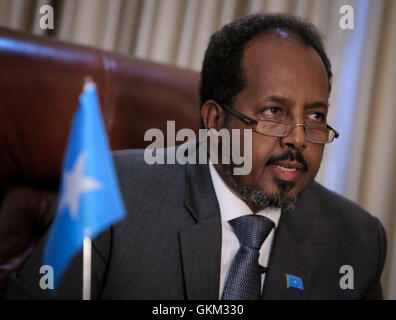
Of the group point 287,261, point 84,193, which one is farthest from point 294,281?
point 84,193

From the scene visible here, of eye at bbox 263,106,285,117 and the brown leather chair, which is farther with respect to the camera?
the brown leather chair

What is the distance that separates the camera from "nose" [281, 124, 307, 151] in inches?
44.6

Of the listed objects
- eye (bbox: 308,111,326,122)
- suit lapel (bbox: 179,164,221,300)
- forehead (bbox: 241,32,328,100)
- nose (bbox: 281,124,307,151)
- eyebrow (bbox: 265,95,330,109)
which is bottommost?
suit lapel (bbox: 179,164,221,300)

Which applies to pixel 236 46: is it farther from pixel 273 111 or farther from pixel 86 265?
pixel 86 265

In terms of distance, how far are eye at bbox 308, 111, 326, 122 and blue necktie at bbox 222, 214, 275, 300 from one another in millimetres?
278

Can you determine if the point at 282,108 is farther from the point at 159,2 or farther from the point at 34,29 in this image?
the point at 34,29

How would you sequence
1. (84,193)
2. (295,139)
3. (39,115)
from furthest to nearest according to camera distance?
(39,115), (295,139), (84,193)

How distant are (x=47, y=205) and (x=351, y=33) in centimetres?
126

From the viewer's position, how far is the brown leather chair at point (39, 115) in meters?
1.33

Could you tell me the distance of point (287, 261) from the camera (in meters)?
1.26

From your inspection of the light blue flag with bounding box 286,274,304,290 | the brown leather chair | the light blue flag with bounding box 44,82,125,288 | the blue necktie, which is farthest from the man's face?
the light blue flag with bounding box 44,82,125,288

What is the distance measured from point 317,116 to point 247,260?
1.28 feet

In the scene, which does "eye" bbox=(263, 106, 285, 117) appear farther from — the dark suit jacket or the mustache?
the dark suit jacket
